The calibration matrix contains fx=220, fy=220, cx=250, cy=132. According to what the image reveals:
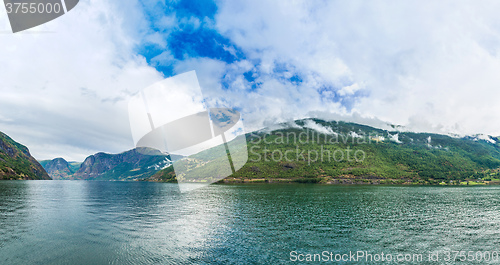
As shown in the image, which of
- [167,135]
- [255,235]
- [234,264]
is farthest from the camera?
[255,235]

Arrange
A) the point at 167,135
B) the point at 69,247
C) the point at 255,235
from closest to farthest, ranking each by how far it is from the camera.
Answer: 1. the point at 69,247
2. the point at 167,135
3. the point at 255,235

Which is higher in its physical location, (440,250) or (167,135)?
(167,135)

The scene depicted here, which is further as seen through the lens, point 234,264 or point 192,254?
point 192,254

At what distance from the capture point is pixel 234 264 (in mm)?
21094

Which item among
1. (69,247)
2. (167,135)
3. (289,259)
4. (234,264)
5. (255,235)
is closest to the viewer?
(234,264)

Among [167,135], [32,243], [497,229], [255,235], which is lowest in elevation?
[497,229]

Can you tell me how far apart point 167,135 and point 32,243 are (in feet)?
62.9

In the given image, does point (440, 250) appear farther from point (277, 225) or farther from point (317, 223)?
point (277, 225)

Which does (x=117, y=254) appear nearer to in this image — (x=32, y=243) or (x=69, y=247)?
(x=69, y=247)

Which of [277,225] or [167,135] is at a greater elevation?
[167,135]

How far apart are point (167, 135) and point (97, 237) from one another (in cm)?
1610

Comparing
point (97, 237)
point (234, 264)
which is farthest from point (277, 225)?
point (97, 237)

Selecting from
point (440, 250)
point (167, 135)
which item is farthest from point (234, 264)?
point (440, 250)

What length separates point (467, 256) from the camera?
24094 millimetres
